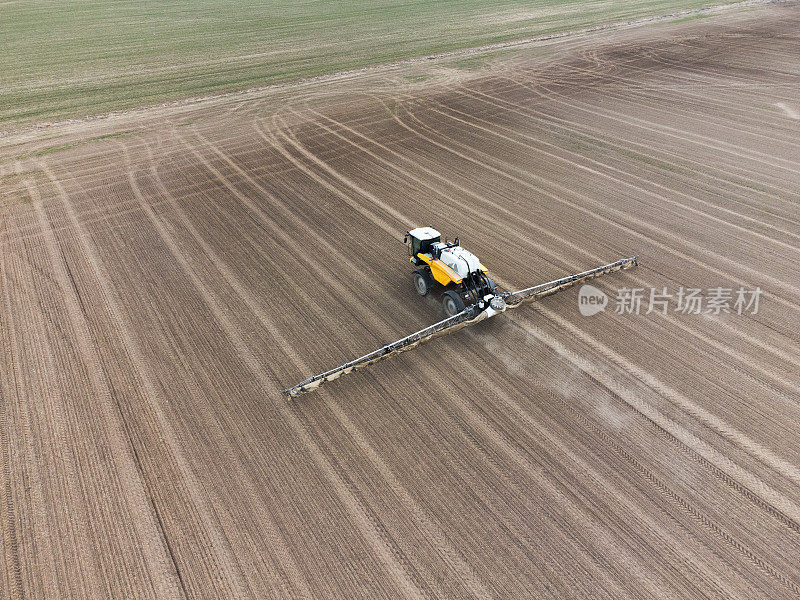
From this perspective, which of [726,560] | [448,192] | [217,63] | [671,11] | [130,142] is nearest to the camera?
[726,560]

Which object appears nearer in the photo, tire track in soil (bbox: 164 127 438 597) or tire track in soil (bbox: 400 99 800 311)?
tire track in soil (bbox: 164 127 438 597)

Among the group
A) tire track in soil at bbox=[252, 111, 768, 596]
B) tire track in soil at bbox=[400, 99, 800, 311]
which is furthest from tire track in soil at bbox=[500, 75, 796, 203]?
tire track in soil at bbox=[252, 111, 768, 596]

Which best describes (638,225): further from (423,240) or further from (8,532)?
(8,532)

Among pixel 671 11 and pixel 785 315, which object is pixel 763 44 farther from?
pixel 785 315

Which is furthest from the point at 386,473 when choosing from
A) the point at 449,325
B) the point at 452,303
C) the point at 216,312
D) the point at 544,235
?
the point at 544,235

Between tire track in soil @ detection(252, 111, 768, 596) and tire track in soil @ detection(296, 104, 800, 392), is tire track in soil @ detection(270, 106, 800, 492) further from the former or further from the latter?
tire track in soil @ detection(252, 111, 768, 596)

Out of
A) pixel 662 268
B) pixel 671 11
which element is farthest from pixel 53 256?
pixel 671 11

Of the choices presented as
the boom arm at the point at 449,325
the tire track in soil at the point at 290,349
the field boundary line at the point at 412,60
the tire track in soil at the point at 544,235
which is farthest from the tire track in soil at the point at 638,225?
the field boundary line at the point at 412,60
